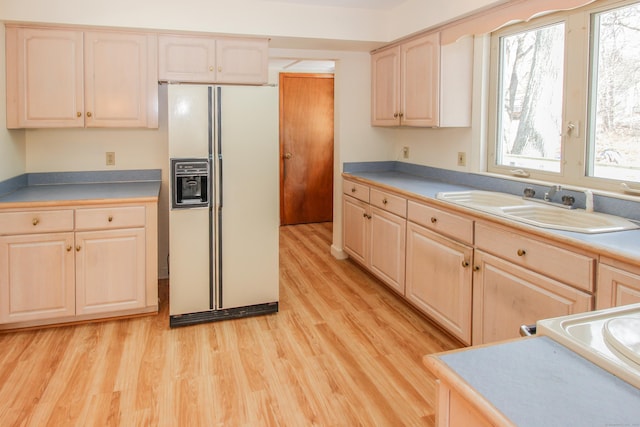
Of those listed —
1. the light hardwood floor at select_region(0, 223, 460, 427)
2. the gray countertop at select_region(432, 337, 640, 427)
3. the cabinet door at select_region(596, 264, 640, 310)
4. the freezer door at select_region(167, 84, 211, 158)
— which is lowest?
the light hardwood floor at select_region(0, 223, 460, 427)

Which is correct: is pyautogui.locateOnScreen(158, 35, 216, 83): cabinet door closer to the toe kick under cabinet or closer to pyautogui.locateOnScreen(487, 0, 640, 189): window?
the toe kick under cabinet

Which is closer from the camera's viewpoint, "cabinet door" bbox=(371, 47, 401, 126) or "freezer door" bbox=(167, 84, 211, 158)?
"freezer door" bbox=(167, 84, 211, 158)

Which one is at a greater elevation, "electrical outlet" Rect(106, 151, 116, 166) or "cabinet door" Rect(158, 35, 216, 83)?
"cabinet door" Rect(158, 35, 216, 83)

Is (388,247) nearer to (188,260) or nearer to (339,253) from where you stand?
(339,253)

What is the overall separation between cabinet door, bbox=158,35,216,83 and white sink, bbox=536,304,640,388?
128 inches

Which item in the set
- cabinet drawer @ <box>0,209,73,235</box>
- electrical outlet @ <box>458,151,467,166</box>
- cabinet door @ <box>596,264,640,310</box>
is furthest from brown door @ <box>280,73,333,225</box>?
cabinet door @ <box>596,264,640,310</box>

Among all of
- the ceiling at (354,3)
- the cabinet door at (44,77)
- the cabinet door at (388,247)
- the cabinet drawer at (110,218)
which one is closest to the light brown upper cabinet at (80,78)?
the cabinet door at (44,77)

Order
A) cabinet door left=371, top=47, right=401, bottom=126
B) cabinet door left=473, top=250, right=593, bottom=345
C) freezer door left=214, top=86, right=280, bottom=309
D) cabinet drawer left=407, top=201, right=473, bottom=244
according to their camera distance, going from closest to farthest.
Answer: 1. cabinet door left=473, top=250, right=593, bottom=345
2. cabinet drawer left=407, top=201, right=473, bottom=244
3. freezer door left=214, top=86, right=280, bottom=309
4. cabinet door left=371, top=47, right=401, bottom=126

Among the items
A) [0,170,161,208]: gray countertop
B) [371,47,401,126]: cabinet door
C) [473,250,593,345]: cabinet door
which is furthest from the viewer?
[371,47,401,126]: cabinet door

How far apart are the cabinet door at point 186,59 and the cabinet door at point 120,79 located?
2.5 inches

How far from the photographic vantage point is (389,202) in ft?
12.0

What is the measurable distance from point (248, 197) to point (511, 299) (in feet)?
5.91

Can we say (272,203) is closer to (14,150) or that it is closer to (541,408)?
(14,150)

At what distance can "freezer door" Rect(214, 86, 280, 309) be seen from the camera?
10.5ft
